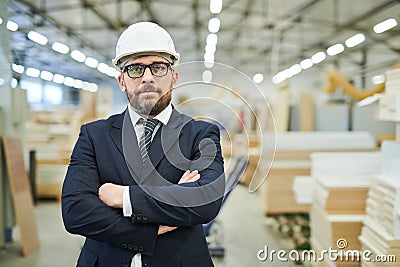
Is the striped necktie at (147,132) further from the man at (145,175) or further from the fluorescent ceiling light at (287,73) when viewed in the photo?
the fluorescent ceiling light at (287,73)

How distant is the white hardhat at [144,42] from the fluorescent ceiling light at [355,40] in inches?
71.8

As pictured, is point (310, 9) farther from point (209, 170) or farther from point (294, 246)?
point (209, 170)

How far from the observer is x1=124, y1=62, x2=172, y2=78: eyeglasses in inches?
48.6

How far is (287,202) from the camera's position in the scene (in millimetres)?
4191

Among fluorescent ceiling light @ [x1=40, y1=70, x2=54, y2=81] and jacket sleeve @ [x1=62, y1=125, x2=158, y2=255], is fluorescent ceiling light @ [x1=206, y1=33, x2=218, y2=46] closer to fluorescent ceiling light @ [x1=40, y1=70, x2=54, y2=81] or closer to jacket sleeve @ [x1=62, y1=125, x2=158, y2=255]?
fluorescent ceiling light @ [x1=40, y1=70, x2=54, y2=81]

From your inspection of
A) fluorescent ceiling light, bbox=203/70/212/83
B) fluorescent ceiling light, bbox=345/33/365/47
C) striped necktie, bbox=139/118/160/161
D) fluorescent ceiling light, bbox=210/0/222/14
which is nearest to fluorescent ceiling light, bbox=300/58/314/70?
fluorescent ceiling light, bbox=210/0/222/14

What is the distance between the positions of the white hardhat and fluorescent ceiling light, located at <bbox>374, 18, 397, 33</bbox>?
1.42 meters

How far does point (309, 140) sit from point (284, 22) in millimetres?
4365

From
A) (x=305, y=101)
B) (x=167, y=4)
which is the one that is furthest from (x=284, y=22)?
(x=305, y=101)

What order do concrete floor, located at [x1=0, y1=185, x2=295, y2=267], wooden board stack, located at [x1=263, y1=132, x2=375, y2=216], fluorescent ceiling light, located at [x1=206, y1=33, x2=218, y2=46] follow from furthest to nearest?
fluorescent ceiling light, located at [x1=206, y1=33, x2=218, y2=46], wooden board stack, located at [x1=263, y1=132, x2=375, y2=216], concrete floor, located at [x1=0, y1=185, x2=295, y2=267]

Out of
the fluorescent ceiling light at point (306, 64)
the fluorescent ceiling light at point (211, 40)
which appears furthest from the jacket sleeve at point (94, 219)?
the fluorescent ceiling light at point (306, 64)

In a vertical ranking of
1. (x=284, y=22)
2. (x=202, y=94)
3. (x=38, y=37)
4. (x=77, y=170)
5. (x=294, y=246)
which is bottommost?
(x=294, y=246)

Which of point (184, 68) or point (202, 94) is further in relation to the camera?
point (202, 94)

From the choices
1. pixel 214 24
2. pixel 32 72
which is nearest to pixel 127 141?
pixel 32 72
